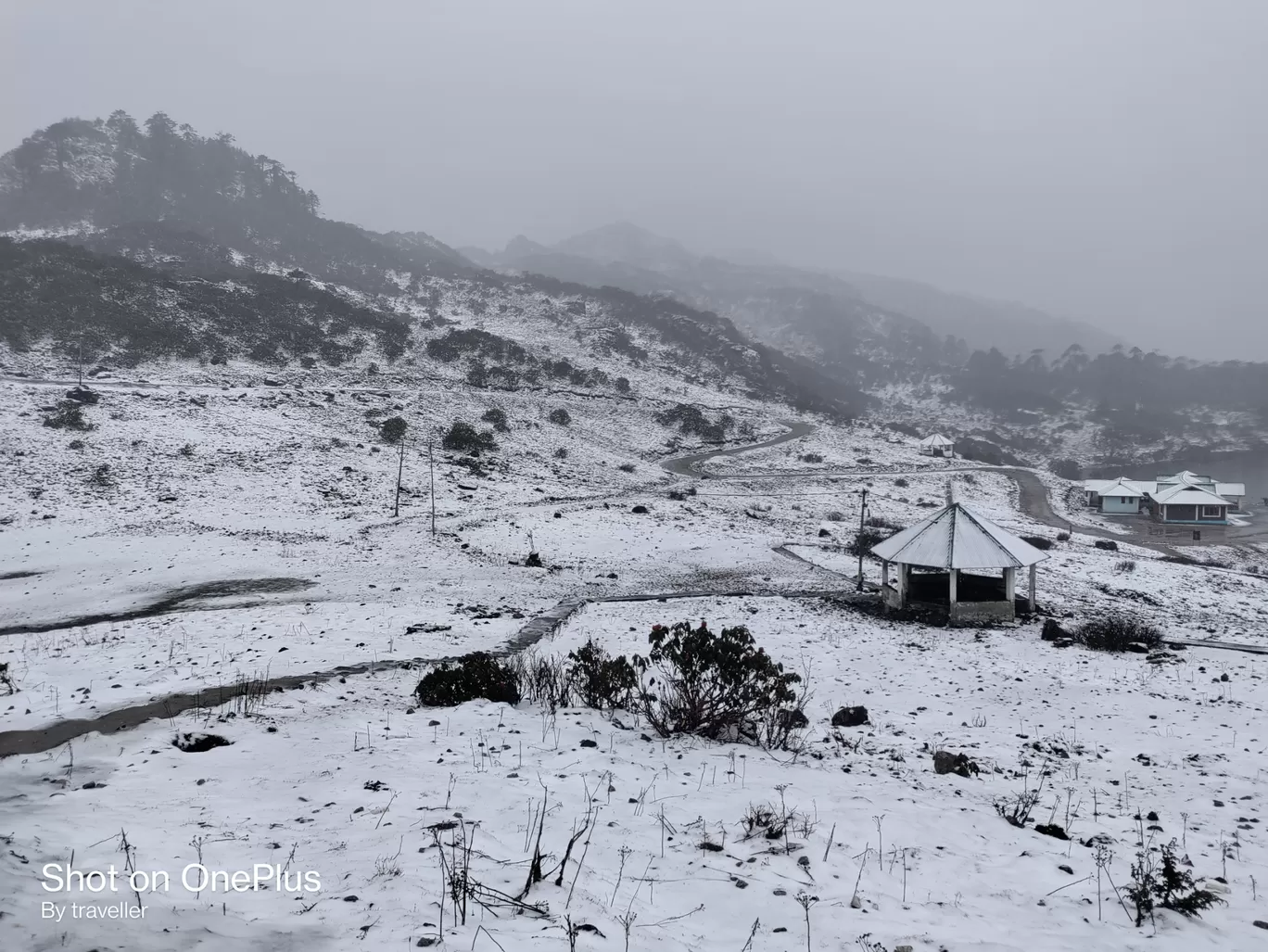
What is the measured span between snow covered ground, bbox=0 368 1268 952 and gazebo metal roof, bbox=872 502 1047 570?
194 centimetres

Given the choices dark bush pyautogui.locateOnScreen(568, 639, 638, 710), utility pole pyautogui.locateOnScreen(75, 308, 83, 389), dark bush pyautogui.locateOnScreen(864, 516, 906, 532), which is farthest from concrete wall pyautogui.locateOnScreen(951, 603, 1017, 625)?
utility pole pyautogui.locateOnScreen(75, 308, 83, 389)

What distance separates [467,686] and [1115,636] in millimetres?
15173

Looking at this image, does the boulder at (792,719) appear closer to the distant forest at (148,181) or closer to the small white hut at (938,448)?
the small white hut at (938,448)

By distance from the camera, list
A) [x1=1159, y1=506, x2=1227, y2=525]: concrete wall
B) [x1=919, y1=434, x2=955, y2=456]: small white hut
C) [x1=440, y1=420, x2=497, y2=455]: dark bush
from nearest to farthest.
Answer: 1. [x1=440, y1=420, x2=497, y2=455]: dark bush
2. [x1=1159, y1=506, x2=1227, y2=525]: concrete wall
3. [x1=919, y1=434, x2=955, y2=456]: small white hut

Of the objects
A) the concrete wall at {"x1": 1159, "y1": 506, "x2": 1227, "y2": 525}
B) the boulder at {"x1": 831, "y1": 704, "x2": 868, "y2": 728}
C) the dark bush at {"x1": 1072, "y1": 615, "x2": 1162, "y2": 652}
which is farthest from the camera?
the concrete wall at {"x1": 1159, "y1": 506, "x2": 1227, "y2": 525}

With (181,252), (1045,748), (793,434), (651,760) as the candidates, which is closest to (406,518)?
(651,760)

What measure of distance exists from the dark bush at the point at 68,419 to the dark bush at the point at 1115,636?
44474 millimetres

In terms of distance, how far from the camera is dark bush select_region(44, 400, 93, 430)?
109ft

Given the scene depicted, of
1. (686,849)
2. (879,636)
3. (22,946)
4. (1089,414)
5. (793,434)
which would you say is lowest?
(879,636)

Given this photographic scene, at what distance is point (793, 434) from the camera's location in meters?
65.0

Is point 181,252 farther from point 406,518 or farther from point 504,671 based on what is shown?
point 504,671

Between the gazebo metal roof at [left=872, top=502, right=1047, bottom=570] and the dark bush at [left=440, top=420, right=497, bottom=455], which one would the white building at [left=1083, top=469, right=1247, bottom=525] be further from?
the dark bush at [left=440, top=420, right=497, bottom=455]

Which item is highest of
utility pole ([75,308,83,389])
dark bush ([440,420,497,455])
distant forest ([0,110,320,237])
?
distant forest ([0,110,320,237])

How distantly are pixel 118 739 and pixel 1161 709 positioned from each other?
15.5m
